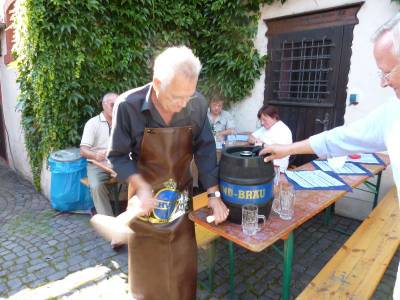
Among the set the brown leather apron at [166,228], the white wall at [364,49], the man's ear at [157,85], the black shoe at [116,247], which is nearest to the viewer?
the man's ear at [157,85]

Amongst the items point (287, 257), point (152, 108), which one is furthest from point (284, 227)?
point (152, 108)

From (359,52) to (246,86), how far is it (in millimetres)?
1889

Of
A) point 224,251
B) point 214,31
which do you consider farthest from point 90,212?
point 214,31

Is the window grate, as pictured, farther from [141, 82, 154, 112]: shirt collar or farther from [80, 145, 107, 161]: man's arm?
[141, 82, 154, 112]: shirt collar

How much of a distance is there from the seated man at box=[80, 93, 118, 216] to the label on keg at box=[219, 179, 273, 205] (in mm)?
2451

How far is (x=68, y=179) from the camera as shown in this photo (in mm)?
4137

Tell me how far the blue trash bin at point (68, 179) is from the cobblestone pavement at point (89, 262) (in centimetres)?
21

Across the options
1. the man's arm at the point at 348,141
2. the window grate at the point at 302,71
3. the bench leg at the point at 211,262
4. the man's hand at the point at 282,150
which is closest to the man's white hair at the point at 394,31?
the man's arm at the point at 348,141

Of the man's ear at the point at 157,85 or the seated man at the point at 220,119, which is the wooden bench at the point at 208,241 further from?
the seated man at the point at 220,119

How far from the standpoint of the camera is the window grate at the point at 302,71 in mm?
4473

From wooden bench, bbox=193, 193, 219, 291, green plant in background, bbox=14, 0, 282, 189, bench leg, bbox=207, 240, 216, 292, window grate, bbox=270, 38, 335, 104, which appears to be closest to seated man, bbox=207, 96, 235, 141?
green plant in background, bbox=14, 0, 282, 189

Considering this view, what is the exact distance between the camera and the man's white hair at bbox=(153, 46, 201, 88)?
4.99ft

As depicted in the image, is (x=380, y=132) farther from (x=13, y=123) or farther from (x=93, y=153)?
(x=13, y=123)

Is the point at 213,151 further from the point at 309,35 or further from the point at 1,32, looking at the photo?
the point at 1,32
